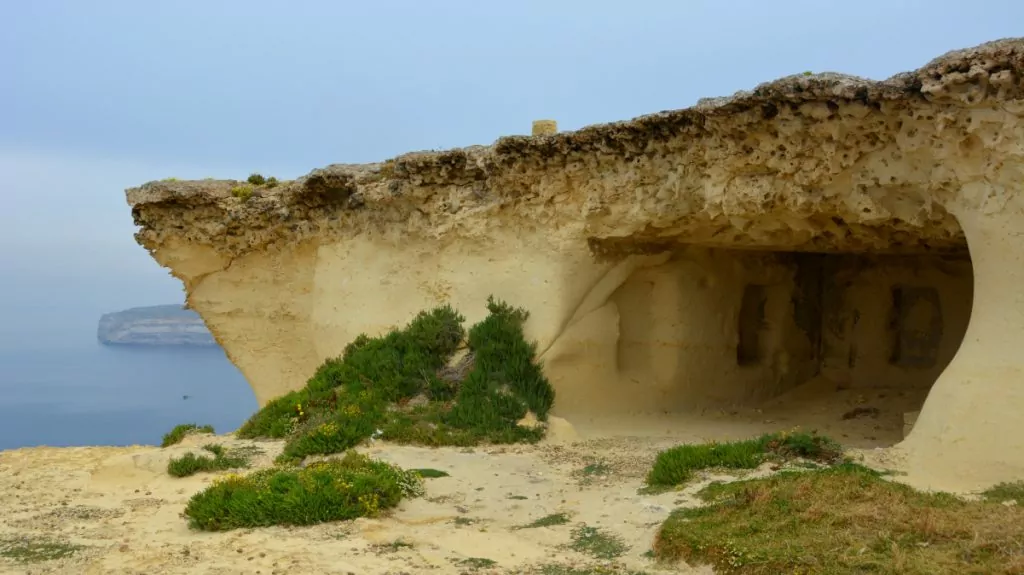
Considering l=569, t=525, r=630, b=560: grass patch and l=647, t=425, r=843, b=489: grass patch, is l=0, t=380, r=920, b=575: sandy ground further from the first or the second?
l=647, t=425, r=843, b=489: grass patch

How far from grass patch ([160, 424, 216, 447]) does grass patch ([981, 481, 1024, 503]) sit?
774 cm

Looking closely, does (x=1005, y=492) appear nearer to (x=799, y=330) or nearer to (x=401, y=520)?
(x=401, y=520)

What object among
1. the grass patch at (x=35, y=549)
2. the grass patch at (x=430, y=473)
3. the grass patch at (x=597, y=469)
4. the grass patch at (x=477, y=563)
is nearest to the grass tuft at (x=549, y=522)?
the grass patch at (x=477, y=563)

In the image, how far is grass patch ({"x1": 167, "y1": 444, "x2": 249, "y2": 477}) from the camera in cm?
802

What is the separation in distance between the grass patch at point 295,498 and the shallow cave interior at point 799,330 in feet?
15.7

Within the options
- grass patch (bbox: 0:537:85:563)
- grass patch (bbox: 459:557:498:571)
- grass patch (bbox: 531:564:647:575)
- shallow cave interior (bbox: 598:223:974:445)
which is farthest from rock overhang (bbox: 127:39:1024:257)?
grass patch (bbox: 0:537:85:563)

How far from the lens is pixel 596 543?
225 inches

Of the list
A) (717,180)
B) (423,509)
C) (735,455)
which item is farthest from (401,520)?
(717,180)

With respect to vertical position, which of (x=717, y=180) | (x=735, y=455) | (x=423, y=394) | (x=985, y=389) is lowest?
(x=735, y=455)

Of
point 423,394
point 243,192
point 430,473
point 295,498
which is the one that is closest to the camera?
point 295,498

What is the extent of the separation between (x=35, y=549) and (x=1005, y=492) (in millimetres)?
6236

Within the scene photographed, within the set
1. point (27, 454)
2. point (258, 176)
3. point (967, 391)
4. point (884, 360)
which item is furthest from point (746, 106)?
point (27, 454)

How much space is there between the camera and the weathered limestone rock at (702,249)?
7059mm

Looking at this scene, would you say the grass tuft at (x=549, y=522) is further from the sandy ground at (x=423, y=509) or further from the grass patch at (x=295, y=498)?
the grass patch at (x=295, y=498)
